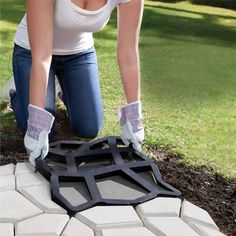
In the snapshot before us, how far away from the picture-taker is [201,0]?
26.8ft

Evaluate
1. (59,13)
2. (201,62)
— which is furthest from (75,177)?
(201,62)

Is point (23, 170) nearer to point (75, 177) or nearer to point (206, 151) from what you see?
point (75, 177)

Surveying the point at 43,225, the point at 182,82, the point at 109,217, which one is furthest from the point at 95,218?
the point at 182,82

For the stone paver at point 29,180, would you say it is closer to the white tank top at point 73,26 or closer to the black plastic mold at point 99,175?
the black plastic mold at point 99,175

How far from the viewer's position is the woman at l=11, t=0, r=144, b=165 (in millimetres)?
2195

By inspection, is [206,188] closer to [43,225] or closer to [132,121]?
[132,121]

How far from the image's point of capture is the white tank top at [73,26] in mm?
2355

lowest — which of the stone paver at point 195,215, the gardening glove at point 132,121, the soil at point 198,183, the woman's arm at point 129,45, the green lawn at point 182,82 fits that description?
the green lawn at point 182,82

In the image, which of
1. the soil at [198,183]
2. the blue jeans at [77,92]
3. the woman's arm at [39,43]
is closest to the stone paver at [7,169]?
the soil at [198,183]

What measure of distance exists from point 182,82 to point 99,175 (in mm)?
1925

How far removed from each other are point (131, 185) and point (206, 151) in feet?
2.32

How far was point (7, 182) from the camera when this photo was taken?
2.17m

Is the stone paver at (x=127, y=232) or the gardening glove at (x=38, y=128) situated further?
the gardening glove at (x=38, y=128)

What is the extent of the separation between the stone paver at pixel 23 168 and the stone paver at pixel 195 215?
2.12 ft
